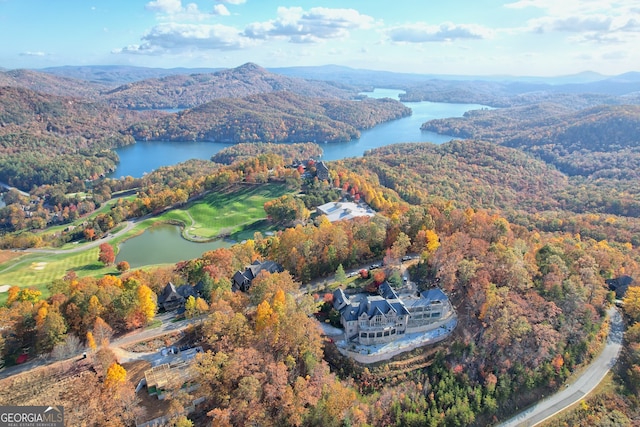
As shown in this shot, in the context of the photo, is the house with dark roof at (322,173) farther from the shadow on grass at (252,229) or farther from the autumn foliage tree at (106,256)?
the autumn foliage tree at (106,256)

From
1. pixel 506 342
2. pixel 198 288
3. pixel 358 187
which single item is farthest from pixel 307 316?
pixel 358 187

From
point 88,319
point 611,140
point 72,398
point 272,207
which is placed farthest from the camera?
point 611,140

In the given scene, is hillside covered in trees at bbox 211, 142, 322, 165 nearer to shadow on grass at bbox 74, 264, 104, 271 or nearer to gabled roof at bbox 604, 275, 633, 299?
shadow on grass at bbox 74, 264, 104, 271

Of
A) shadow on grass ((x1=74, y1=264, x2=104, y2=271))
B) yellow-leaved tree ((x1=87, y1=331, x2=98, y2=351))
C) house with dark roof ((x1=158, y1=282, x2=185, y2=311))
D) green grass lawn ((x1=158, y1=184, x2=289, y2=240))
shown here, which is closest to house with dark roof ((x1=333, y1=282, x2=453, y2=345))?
house with dark roof ((x1=158, y1=282, x2=185, y2=311))

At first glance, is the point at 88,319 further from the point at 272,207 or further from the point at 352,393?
the point at 272,207

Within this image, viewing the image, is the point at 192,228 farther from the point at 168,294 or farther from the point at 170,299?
the point at 170,299
